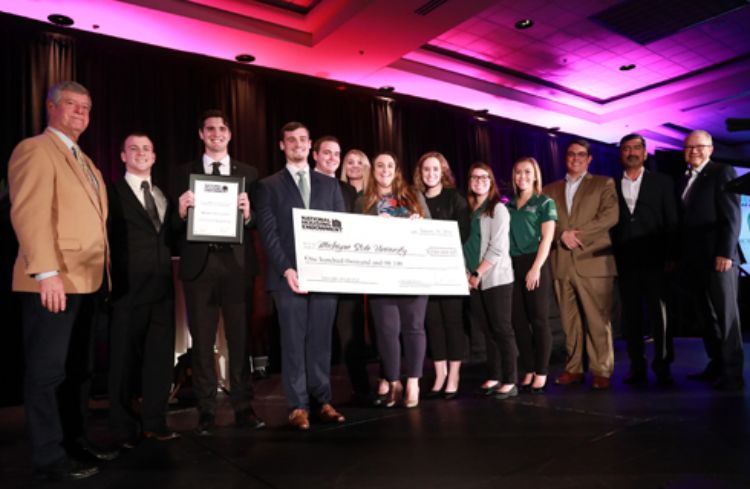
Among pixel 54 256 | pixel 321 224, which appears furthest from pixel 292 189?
pixel 54 256

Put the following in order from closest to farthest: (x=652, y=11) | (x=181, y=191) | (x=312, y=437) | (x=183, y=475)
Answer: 1. (x=183, y=475)
2. (x=312, y=437)
3. (x=181, y=191)
4. (x=652, y=11)

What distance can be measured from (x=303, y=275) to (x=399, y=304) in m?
0.72

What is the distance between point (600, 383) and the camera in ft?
11.8

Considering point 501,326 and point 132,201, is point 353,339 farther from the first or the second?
point 132,201

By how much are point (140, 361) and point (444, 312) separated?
5.78 feet

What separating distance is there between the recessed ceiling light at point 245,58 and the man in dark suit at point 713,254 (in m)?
4.70

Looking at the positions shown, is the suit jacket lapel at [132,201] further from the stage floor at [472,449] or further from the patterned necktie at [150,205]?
the stage floor at [472,449]

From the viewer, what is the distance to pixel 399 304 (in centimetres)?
326

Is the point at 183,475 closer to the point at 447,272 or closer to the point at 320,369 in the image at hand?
the point at 320,369

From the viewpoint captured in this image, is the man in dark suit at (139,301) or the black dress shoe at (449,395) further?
the black dress shoe at (449,395)

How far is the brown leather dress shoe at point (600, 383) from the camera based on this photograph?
3582mm

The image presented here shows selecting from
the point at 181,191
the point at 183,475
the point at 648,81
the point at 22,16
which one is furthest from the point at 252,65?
the point at 648,81

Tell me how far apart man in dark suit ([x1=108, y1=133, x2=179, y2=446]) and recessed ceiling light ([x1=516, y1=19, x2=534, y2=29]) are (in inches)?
198

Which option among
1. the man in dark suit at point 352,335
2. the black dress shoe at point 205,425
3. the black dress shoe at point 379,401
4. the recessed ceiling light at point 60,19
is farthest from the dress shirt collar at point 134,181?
the recessed ceiling light at point 60,19
